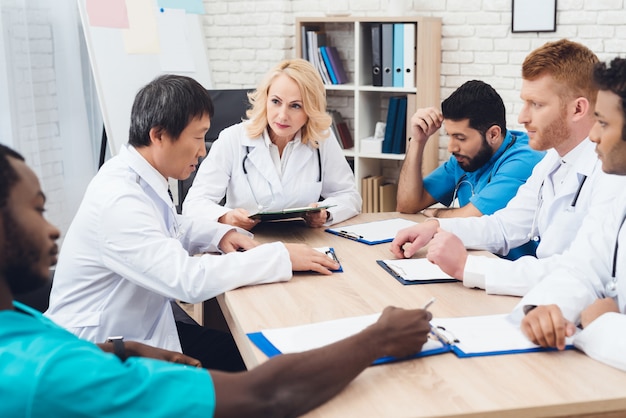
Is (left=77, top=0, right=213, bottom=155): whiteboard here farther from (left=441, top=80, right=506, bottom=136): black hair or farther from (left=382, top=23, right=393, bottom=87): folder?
(left=441, top=80, right=506, bottom=136): black hair

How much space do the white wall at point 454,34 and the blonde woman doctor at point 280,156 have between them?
1.70 m

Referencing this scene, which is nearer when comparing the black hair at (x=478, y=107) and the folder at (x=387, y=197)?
the black hair at (x=478, y=107)

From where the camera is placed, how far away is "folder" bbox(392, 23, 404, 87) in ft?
14.0

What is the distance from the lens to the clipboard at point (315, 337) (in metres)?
1.40

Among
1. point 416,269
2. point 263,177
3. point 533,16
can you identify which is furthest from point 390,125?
point 416,269

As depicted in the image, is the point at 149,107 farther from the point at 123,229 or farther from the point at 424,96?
the point at 424,96

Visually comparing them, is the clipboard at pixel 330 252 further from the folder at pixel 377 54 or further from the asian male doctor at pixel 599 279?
the folder at pixel 377 54

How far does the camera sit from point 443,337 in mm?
1456

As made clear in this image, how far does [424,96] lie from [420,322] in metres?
3.14

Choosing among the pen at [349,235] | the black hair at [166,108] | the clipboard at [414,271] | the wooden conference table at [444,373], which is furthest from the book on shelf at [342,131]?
the wooden conference table at [444,373]

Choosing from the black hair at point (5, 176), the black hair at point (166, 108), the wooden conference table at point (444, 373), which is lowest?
the wooden conference table at point (444, 373)

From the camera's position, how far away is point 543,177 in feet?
7.57

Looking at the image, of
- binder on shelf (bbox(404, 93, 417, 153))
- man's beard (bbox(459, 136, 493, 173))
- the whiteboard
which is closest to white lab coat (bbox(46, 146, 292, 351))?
man's beard (bbox(459, 136, 493, 173))

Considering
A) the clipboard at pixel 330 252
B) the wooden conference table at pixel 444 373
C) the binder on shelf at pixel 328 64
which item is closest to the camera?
the wooden conference table at pixel 444 373
